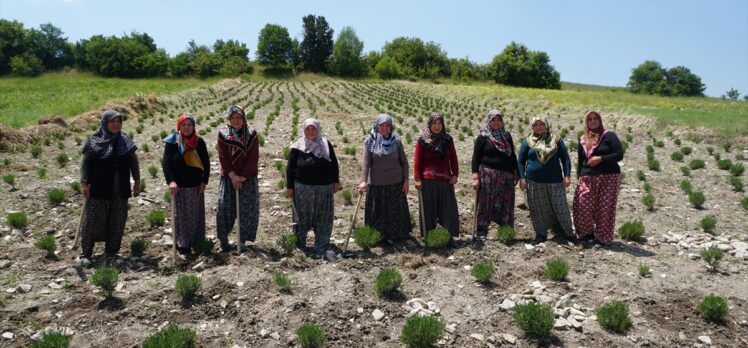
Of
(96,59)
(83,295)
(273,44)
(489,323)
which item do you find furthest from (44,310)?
(273,44)

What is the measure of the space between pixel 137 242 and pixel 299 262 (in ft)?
6.88

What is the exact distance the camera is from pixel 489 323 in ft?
15.7

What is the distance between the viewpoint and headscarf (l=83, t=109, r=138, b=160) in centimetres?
597

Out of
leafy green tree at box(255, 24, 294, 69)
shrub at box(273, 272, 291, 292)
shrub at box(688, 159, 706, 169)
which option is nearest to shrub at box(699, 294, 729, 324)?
shrub at box(273, 272, 291, 292)

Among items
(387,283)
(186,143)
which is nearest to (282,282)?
(387,283)

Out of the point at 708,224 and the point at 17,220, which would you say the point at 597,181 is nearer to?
the point at 708,224

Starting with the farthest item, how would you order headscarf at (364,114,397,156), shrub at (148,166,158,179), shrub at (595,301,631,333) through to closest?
shrub at (148,166,158,179), headscarf at (364,114,397,156), shrub at (595,301,631,333)

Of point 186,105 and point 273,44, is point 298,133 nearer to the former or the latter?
point 186,105

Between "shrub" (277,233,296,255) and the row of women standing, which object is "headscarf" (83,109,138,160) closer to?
the row of women standing

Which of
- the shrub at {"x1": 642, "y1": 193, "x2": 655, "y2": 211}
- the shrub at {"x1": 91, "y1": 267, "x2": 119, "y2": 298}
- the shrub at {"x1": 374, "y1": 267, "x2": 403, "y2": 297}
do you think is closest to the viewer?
the shrub at {"x1": 91, "y1": 267, "x2": 119, "y2": 298}

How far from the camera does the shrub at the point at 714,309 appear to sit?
472 centimetres

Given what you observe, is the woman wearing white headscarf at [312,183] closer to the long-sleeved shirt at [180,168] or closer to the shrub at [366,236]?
the shrub at [366,236]

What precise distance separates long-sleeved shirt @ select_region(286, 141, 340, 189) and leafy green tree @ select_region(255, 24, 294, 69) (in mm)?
80390

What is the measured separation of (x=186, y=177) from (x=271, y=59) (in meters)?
82.2
